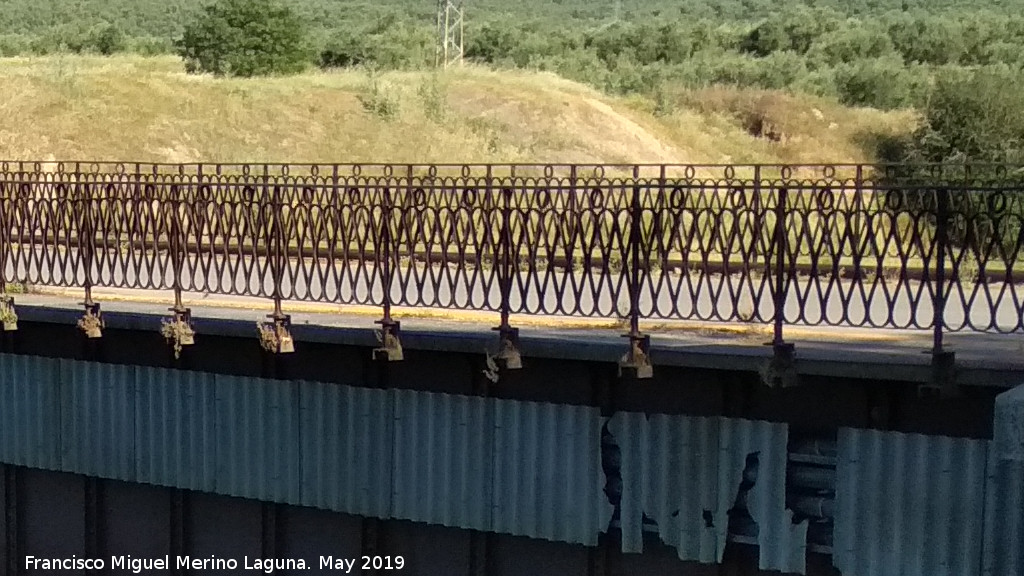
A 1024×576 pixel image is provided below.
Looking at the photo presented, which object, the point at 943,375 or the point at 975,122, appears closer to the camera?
the point at 943,375

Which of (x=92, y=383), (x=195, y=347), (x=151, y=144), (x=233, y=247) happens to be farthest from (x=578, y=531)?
(x=151, y=144)

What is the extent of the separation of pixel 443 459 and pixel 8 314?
13.3 feet

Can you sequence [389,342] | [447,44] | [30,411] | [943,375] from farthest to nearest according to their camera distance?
1. [447,44]
2. [30,411]
3. [389,342]
4. [943,375]

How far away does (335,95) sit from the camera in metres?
38.6

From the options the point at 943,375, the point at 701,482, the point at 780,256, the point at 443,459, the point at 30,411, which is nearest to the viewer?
the point at 943,375

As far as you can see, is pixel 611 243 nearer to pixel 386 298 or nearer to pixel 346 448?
pixel 386 298

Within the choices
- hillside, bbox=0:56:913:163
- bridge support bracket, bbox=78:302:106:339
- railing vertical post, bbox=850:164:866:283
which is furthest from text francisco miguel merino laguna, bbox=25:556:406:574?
hillside, bbox=0:56:913:163

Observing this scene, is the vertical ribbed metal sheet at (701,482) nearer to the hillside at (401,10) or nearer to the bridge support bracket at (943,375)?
the bridge support bracket at (943,375)

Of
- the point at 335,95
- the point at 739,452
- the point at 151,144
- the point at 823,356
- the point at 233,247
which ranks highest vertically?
the point at 335,95

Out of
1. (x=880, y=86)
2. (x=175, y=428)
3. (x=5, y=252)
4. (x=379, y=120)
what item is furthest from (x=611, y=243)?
(x=880, y=86)

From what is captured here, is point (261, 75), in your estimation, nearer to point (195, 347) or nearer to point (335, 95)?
point (335, 95)

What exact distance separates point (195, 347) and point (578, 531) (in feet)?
11.6

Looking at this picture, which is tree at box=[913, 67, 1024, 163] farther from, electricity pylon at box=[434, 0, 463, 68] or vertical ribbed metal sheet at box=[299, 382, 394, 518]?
vertical ribbed metal sheet at box=[299, 382, 394, 518]

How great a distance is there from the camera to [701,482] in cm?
909
